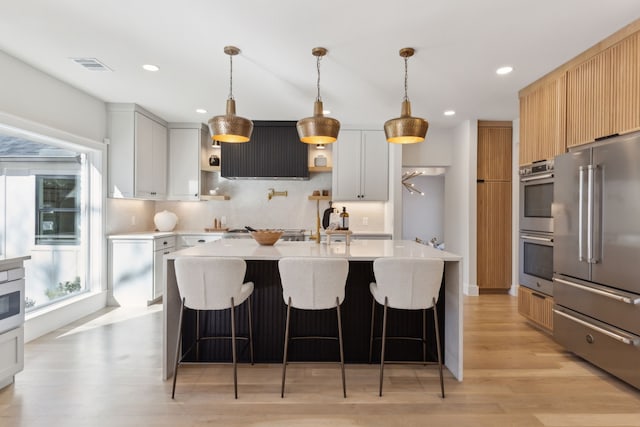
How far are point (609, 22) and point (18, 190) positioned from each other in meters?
5.18

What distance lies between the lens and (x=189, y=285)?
2350 millimetres

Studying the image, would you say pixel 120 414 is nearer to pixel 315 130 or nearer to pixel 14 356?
pixel 14 356

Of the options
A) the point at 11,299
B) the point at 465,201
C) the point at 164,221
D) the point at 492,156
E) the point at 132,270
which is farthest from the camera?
the point at 164,221

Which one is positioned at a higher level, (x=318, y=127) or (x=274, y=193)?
(x=318, y=127)

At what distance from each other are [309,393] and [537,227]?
8.96 feet

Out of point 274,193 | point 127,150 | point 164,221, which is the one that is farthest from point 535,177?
point 164,221

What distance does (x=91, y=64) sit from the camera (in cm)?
331

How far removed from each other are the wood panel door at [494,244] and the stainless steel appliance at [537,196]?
1.43 metres

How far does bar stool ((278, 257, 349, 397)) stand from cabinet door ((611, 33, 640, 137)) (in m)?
2.30

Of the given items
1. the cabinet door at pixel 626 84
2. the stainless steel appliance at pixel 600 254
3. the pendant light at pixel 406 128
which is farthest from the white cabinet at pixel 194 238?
the cabinet door at pixel 626 84

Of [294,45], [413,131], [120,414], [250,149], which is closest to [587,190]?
[413,131]

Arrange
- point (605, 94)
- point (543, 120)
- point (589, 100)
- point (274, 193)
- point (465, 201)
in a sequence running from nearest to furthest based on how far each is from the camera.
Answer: point (605, 94) < point (589, 100) < point (543, 120) < point (465, 201) < point (274, 193)

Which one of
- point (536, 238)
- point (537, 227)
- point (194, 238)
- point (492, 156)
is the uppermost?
point (492, 156)

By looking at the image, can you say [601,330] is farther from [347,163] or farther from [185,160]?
[185,160]
